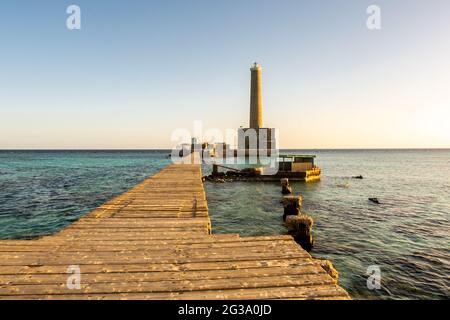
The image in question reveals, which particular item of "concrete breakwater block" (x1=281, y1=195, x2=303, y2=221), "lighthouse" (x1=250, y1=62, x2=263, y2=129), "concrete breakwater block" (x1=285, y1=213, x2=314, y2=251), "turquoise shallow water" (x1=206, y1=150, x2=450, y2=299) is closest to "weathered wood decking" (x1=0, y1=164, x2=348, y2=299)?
"turquoise shallow water" (x1=206, y1=150, x2=450, y2=299)

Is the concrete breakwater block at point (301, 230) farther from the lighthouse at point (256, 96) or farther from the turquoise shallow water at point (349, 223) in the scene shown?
the lighthouse at point (256, 96)

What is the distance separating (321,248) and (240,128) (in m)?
63.1

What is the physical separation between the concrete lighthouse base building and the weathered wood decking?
6140 centimetres

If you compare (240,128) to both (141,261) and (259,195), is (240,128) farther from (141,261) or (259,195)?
(141,261)

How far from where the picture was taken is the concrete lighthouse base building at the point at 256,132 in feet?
215

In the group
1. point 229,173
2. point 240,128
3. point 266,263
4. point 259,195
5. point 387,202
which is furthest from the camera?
point 240,128

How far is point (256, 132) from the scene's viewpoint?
68062mm

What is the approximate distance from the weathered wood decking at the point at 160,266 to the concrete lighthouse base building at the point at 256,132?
61.4 metres

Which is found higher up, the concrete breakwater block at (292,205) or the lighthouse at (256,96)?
the lighthouse at (256,96)
